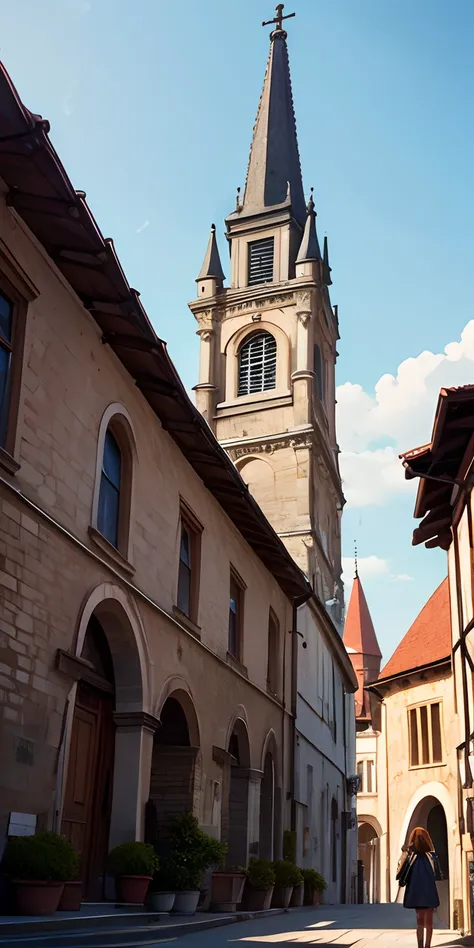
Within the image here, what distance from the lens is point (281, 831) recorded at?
21.0 m

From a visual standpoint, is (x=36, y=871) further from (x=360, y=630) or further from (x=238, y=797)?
(x=360, y=630)

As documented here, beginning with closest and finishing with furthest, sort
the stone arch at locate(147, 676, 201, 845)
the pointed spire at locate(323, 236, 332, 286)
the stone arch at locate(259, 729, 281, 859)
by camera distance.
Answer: the stone arch at locate(147, 676, 201, 845), the stone arch at locate(259, 729, 281, 859), the pointed spire at locate(323, 236, 332, 286)

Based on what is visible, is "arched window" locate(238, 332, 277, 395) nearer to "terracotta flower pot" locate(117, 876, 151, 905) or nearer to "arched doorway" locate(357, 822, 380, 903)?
"arched doorway" locate(357, 822, 380, 903)

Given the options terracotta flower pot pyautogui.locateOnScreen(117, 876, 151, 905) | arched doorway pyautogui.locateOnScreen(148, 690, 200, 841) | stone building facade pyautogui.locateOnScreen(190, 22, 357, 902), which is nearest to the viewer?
terracotta flower pot pyautogui.locateOnScreen(117, 876, 151, 905)

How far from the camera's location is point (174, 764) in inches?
583

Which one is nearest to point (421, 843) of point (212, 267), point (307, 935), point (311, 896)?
point (307, 935)

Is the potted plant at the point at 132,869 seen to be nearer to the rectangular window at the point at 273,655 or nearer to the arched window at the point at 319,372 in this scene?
the rectangular window at the point at 273,655

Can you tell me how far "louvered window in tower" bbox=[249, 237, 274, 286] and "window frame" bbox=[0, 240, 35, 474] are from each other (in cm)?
3866

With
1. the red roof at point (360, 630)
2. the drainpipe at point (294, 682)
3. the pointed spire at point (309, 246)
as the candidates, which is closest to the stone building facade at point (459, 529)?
the drainpipe at point (294, 682)

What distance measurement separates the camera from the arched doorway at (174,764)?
1429 cm

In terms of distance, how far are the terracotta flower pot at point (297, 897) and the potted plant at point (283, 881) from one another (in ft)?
5.93

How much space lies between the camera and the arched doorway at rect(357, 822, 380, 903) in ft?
178

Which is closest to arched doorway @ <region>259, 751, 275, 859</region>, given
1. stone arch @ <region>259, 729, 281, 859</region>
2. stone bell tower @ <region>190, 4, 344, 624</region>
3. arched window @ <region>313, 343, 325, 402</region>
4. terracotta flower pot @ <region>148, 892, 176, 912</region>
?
stone arch @ <region>259, 729, 281, 859</region>

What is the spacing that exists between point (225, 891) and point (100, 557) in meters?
6.41
